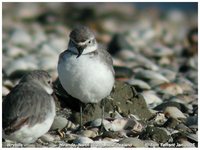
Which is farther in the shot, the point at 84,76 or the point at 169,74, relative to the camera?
the point at 169,74

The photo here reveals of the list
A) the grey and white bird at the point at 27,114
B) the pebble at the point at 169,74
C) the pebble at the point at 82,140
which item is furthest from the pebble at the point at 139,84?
the grey and white bird at the point at 27,114

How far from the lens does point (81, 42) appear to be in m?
9.85

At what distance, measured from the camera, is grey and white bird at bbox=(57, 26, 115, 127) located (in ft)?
32.0

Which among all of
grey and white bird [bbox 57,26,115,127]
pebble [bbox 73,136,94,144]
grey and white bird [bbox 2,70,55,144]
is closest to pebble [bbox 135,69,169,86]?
grey and white bird [bbox 57,26,115,127]

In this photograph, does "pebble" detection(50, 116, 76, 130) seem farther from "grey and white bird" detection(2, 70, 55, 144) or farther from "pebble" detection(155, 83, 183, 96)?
"pebble" detection(155, 83, 183, 96)

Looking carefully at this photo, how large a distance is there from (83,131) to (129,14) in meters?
16.2

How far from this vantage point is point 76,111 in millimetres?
10695

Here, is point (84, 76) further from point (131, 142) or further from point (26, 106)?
point (26, 106)

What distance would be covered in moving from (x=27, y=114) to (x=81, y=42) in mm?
1732

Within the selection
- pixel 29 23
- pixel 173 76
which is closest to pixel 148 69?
pixel 173 76

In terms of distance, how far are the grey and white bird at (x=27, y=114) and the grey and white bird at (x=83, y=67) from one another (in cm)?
88

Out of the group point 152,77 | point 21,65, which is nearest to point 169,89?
point 152,77

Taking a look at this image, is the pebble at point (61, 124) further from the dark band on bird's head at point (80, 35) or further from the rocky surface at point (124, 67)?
the dark band on bird's head at point (80, 35)

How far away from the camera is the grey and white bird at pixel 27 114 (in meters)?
8.52
